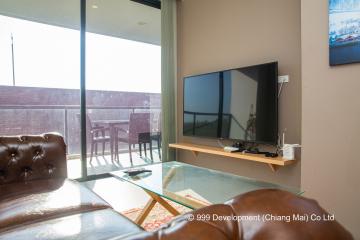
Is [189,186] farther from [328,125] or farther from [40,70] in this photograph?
[40,70]

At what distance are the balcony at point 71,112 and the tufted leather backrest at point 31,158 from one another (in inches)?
48.6

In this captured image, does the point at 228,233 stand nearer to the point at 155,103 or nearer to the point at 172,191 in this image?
the point at 172,191

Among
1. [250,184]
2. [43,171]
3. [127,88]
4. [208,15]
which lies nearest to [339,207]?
Result: [250,184]

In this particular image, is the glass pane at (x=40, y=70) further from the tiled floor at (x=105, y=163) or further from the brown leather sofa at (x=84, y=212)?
the brown leather sofa at (x=84, y=212)

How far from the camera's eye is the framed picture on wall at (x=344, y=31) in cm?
167

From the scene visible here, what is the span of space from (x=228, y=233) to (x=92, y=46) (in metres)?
3.22

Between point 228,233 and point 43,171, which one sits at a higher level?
point 228,233

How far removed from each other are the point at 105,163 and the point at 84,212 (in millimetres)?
2272

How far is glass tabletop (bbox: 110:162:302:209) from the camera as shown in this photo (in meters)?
1.60

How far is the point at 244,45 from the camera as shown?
2.86 metres

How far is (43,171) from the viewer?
76.4 inches

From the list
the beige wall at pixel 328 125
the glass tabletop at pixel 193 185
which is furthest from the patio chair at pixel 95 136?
the beige wall at pixel 328 125

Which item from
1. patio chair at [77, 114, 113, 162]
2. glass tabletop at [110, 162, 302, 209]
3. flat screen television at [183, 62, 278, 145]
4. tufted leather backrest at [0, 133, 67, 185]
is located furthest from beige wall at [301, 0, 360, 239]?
patio chair at [77, 114, 113, 162]

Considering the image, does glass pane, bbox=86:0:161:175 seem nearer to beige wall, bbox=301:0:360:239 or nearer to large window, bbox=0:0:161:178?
large window, bbox=0:0:161:178
